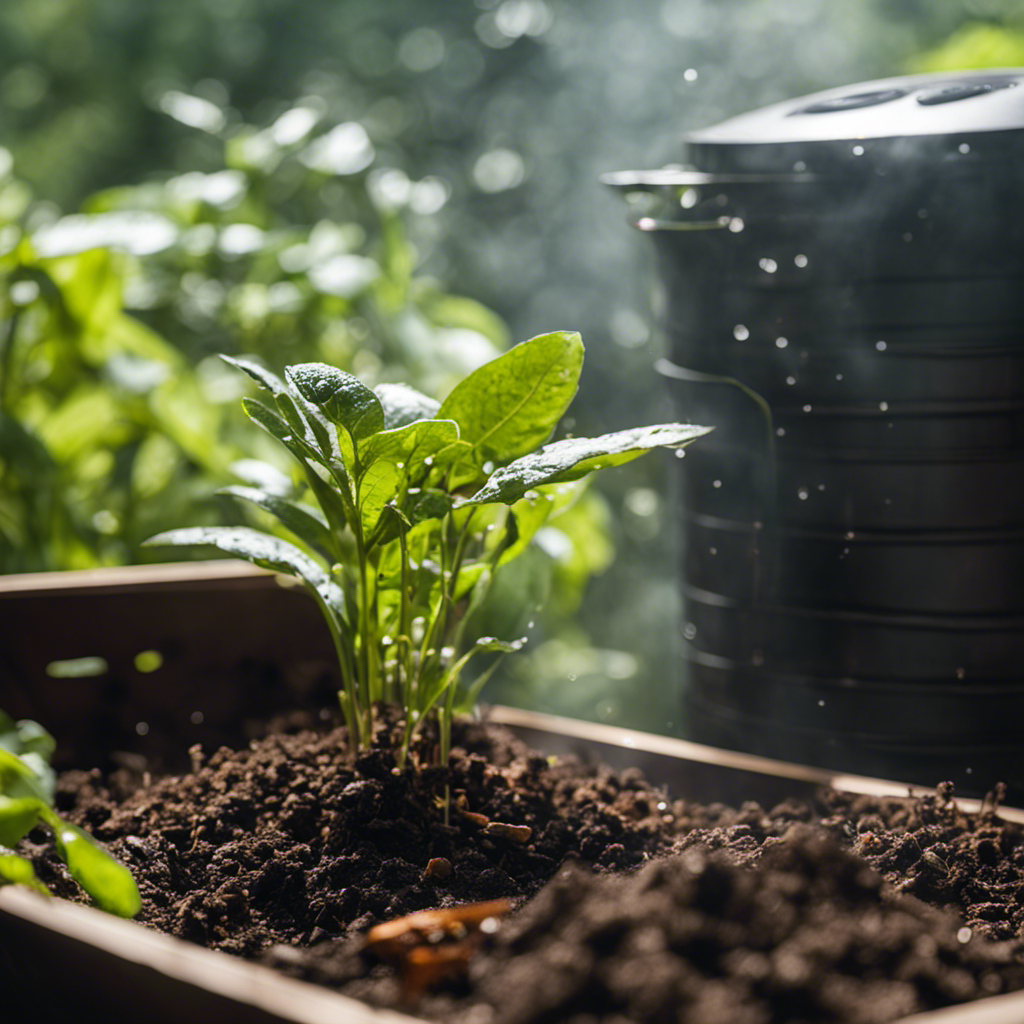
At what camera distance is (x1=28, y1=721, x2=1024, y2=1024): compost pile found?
19.1 inches

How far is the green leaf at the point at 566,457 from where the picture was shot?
647mm

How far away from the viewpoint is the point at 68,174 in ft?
8.54

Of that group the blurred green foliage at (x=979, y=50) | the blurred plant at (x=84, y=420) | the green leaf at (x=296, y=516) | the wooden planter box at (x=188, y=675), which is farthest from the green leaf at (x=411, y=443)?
the blurred green foliage at (x=979, y=50)

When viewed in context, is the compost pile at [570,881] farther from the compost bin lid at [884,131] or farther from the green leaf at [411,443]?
the compost bin lid at [884,131]

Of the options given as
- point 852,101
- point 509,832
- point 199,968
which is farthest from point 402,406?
point 852,101

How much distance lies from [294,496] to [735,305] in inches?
18.0

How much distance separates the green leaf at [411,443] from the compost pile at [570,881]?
0.23 m

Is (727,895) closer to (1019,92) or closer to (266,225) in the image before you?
(1019,92)

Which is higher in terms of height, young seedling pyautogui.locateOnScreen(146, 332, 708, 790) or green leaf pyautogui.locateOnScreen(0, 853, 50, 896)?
young seedling pyautogui.locateOnScreen(146, 332, 708, 790)

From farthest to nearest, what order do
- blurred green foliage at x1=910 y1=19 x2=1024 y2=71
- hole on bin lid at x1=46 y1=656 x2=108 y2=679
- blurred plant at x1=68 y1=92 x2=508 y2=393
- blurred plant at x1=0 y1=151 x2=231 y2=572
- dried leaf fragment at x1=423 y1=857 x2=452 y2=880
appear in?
→ blurred green foliage at x1=910 y1=19 x2=1024 y2=71 < blurred plant at x1=68 y1=92 x2=508 y2=393 < blurred plant at x1=0 y1=151 x2=231 y2=572 < hole on bin lid at x1=46 y1=656 x2=108 y2=679 < dried leaf fragment at x1=423 y1=857 x2=452 y2=880

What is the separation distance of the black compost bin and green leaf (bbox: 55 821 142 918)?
0.60 meters

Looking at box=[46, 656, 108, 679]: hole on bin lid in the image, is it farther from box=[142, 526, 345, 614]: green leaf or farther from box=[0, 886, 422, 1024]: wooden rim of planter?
box=[0, 886, 422, 1024]: wooden rim of planter

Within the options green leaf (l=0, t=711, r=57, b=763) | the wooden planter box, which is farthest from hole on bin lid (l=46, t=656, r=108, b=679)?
green leaf (l=0, t=711, r=57, b=763)

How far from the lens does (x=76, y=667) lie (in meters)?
1.06
